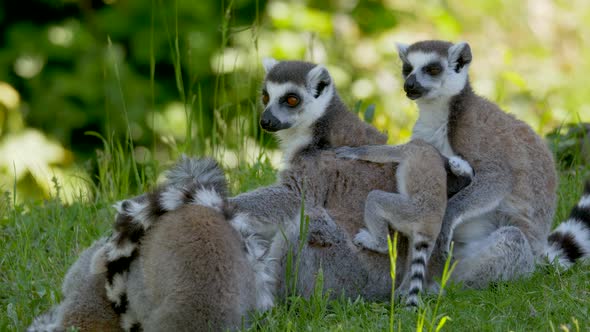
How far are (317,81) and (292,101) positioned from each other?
20cm

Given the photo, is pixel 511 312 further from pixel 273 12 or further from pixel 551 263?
pixel 273 12

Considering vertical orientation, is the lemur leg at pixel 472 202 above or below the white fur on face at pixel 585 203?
above

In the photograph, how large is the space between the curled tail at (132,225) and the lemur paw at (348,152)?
98cm

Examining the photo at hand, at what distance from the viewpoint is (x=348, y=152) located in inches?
195

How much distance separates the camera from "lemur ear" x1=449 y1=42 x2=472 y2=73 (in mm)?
5355

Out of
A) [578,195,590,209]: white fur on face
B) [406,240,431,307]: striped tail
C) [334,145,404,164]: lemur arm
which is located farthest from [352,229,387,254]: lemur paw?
[578,195,590,209]: white fur on face

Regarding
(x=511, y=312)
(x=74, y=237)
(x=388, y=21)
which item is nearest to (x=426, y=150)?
(x=511, y=312)

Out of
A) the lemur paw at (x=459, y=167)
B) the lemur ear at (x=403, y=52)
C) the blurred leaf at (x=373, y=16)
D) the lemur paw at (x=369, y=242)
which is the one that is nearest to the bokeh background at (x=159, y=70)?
the blurred leaf at (x=373, y=16)

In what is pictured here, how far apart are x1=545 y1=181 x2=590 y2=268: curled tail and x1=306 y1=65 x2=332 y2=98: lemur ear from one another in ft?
5.10

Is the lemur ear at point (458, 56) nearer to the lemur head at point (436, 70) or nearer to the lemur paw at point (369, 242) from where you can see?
the lemur head at point (436, 70)

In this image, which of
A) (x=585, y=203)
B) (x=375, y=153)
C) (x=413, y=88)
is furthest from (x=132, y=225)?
(x=585, y=203)

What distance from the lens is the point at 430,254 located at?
15.2ft

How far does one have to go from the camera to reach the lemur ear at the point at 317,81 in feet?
17.2

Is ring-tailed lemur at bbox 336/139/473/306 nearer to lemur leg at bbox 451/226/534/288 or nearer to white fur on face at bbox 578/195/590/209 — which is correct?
lemur leg at bbox 451/226/534/288
